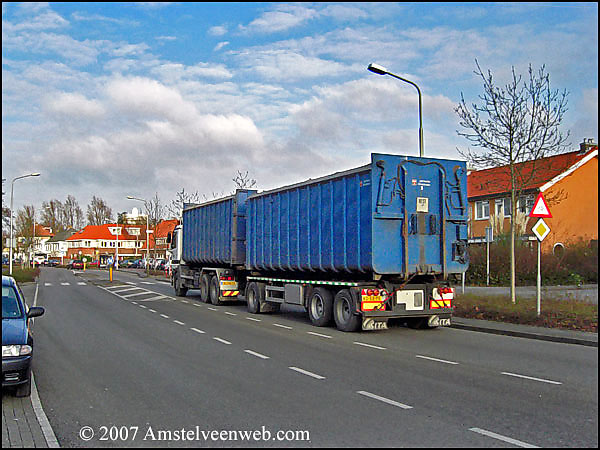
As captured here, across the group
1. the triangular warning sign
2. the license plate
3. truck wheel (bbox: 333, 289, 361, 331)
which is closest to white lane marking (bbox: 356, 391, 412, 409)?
the license plate

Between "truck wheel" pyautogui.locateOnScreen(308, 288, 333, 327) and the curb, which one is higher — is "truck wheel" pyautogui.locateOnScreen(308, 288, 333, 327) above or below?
above

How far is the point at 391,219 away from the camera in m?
13.4

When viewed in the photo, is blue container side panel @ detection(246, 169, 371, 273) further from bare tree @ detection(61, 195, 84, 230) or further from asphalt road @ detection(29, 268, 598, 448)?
bare tree @ detection(61, 195, 84, 230)

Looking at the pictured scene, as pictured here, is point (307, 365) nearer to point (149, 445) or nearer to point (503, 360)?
point (503, 360)

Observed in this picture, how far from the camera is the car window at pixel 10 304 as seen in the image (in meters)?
8.06

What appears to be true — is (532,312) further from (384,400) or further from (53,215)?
(53,215)

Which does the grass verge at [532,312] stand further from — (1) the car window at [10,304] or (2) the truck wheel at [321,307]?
(1) the car window at [10,304]

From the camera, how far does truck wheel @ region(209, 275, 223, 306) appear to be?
22.3 metres

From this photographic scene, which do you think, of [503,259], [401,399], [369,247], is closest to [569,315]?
[369,247]

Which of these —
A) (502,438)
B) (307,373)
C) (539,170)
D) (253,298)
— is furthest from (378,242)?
(539,170)

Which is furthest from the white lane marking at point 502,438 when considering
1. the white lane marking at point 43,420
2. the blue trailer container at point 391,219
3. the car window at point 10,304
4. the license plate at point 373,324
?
the license plate at point 373,324

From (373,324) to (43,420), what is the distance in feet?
28.3

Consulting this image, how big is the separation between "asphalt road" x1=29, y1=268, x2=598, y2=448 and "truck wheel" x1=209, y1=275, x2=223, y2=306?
26.6 ft

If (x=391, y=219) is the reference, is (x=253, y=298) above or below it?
below
